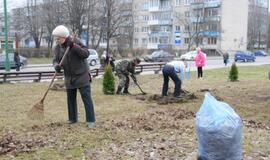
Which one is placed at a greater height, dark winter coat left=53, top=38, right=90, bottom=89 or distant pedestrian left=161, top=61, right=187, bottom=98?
dark winter coat left=53, top=38, right=90, bottom=89

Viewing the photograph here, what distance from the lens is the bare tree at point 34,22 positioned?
57391 millimetres

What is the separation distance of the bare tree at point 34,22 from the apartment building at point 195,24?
20.4 metres

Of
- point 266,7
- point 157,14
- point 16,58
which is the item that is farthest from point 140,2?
point 16,58

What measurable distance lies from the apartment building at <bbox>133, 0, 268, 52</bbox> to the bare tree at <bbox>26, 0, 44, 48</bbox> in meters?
20.4

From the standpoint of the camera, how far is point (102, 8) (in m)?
45.4

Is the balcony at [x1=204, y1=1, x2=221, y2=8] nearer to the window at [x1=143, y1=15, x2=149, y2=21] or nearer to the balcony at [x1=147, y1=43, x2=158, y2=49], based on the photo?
the balcony at [x1=147, y1=43, x2=158, y2=49]

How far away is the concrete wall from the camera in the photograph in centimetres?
7456

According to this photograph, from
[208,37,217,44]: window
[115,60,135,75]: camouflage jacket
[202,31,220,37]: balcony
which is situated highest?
[202,31,220,37]: balcony

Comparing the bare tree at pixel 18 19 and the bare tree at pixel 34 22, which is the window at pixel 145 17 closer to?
the bare tree at pixel 34 22

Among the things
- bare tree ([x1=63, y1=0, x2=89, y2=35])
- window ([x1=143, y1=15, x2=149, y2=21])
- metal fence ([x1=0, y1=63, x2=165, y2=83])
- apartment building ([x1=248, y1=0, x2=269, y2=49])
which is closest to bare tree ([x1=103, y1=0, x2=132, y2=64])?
bare tree ([x1=63, y1=0, x2=89, y2=35])

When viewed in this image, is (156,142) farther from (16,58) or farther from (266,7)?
(266,7)

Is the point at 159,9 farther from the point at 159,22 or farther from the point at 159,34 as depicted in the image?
the point at 159,34

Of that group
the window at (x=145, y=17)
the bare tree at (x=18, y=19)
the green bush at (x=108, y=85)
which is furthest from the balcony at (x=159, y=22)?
the green bush at (x=108, y=85)

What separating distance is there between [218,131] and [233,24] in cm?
7574
